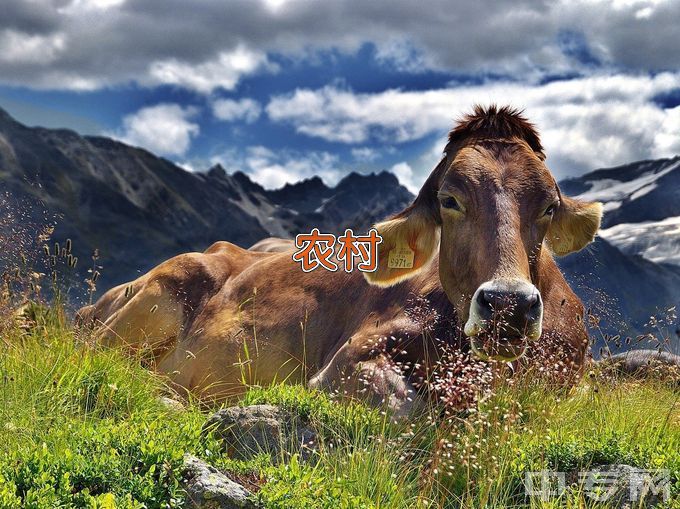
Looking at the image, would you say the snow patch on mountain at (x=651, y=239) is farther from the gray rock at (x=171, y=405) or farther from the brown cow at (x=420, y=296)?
the gray rock at (x=171, y=405)

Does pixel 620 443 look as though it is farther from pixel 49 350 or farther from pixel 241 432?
pixel 49 350

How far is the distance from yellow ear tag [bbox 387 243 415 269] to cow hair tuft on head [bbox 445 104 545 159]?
1.02m

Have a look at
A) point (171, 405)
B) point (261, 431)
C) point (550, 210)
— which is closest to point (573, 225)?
point (550, 210)

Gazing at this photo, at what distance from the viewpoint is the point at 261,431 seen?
5844 millimetres

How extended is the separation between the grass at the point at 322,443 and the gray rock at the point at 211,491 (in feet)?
0.23

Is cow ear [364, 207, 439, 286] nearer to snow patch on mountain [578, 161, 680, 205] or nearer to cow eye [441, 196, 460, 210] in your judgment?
cow eye [441, 196, 460, 210]

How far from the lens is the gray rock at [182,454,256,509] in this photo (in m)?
4.60

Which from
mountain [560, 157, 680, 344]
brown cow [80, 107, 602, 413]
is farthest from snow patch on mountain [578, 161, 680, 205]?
brown cow [80, 107, 602, 413]

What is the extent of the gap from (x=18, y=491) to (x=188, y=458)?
989mm

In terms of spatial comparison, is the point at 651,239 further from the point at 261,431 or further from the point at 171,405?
the point at 261,431

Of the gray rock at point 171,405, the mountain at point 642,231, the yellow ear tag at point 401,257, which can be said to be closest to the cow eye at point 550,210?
the yellow ear tag at point 401,257

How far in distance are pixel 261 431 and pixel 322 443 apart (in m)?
0.52

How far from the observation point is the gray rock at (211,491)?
181 inches

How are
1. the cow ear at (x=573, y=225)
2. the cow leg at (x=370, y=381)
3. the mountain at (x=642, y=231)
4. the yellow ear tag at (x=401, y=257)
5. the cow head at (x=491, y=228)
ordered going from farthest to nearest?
the mountain at (x=642, y=231) < the yellow ear tag at (x=401, y=257) < the cow ear at (x=573, y=225) < the cow leg at (x=370, y=381) < the cow head at (x=491, y=228)
